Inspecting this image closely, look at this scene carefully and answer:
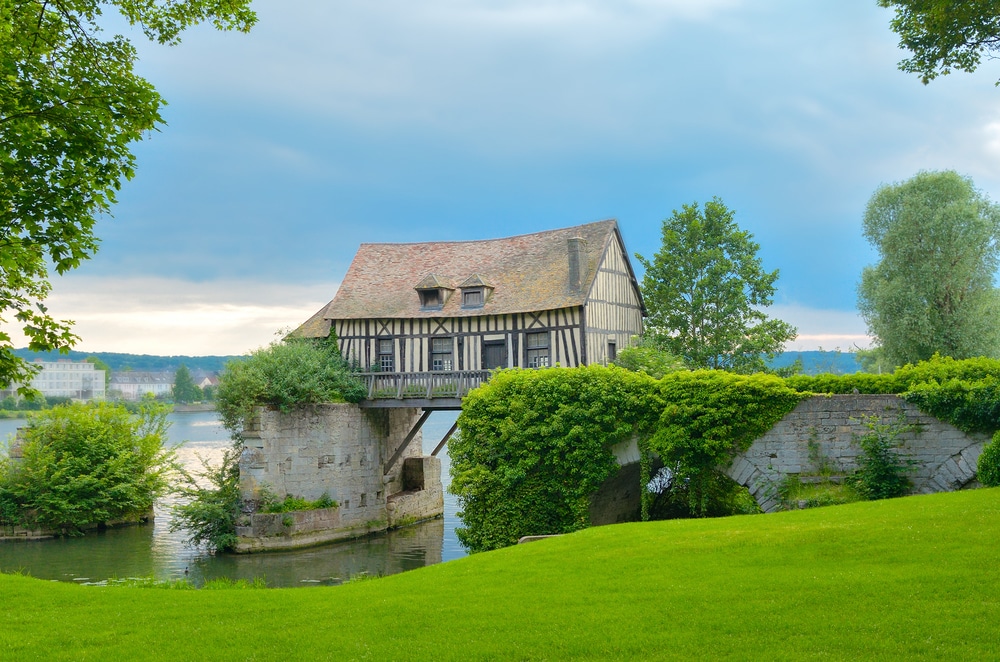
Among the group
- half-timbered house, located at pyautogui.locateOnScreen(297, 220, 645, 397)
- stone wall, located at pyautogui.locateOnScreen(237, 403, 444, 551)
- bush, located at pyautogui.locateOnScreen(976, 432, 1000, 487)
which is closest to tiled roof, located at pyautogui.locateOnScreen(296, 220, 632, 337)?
half-timbered house, located at pyautogui.locateOnScreen(297, 220, 645, 397)

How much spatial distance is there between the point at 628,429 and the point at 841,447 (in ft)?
12.9

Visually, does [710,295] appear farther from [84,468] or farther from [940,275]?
[84,468]

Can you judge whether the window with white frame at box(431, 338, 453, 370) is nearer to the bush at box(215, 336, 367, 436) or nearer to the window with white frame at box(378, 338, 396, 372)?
the window with white frame at box(378, 338, 396, 372)

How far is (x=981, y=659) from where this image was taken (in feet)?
18.7

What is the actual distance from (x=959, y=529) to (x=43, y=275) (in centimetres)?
1051

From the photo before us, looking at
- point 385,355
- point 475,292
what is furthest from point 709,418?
point 385,355

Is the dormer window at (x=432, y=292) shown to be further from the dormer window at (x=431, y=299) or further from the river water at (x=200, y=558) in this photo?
the river water at (x=200, y=558)

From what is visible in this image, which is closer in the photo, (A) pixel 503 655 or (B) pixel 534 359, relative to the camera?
(A) pixel 503 655

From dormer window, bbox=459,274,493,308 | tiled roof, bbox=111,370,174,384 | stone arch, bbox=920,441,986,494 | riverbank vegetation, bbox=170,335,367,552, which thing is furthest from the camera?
tiled roof, bbox=111,370,174,384

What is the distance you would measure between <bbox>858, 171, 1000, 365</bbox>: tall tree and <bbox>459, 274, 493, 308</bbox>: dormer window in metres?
15.0

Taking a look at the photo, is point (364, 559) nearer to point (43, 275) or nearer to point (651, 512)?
point (651, 512)

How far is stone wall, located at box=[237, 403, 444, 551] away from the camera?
21.8m

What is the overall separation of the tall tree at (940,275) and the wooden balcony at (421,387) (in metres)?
16.2

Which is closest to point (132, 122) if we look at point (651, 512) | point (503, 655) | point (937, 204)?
point (503, 655)
